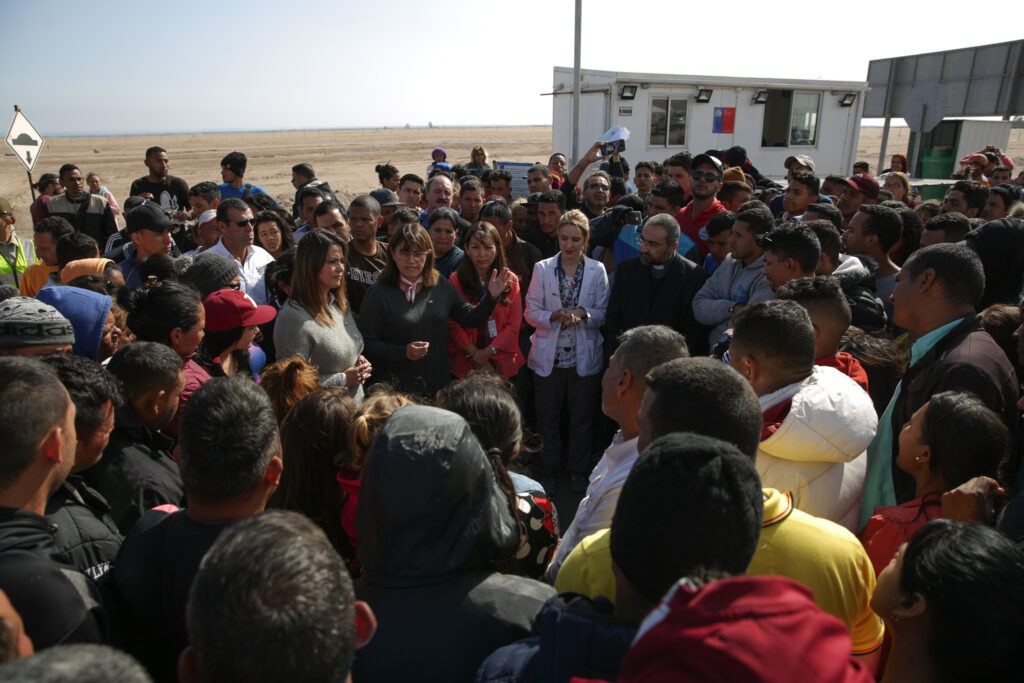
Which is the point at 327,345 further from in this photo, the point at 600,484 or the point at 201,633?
the point at 201,633

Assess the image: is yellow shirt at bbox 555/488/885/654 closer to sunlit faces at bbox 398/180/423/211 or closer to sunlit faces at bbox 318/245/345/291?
sunlit faces at bbox 318/245/345/291

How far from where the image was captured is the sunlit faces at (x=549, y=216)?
6.33m

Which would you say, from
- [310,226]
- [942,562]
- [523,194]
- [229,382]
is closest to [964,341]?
[942,562]

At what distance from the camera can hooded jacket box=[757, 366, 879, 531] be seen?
2.19m

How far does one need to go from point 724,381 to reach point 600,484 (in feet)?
2.25

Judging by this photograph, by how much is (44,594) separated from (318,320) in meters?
2.48

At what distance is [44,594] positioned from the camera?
4.66ft

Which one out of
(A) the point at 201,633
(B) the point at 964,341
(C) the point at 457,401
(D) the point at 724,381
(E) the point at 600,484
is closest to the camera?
(A) the point at 201,633

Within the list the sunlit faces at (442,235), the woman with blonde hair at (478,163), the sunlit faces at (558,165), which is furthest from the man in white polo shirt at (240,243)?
the woman with blonde hair at (478,163)

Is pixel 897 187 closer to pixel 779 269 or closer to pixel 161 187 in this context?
pixel 779 269

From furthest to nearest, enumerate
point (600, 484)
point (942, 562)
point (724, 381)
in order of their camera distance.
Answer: point (600, 484), point (724, 381), point (942, 562)

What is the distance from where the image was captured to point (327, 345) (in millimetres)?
3746

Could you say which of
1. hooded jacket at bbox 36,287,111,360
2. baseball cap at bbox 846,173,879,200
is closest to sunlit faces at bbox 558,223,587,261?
hooded jacket at bbox 36,287,111,360

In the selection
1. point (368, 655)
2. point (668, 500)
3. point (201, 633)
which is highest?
point (668, 500)
